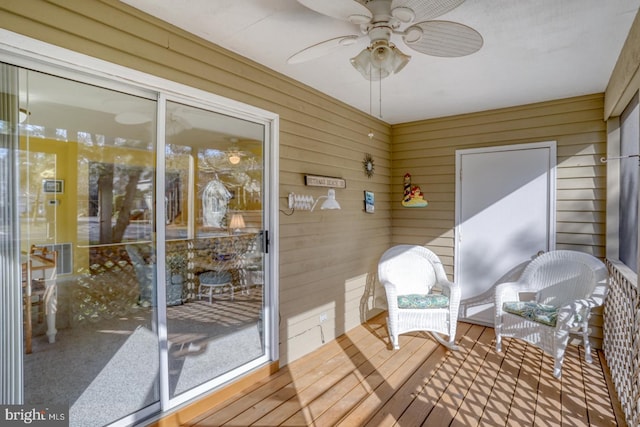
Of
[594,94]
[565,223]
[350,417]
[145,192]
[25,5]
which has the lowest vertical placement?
[350,417]

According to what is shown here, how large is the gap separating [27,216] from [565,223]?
447 centimetres

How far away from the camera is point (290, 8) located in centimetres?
200

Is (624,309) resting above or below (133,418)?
above

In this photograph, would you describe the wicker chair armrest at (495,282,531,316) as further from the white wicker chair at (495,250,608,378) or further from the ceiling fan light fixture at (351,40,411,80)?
the ceiling fan light fixture at (351,40,411,80)

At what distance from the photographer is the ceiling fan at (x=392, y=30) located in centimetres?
153

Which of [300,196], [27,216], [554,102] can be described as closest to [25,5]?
[27,216]

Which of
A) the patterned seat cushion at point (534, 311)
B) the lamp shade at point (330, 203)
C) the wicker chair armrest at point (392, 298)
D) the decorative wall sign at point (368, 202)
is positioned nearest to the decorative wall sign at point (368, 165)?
the decorative wall sign at point (368, 202)

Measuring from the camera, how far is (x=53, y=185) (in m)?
2.02

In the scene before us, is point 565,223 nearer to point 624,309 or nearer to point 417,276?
point 624,309

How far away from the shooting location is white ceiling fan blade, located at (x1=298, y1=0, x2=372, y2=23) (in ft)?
4.91

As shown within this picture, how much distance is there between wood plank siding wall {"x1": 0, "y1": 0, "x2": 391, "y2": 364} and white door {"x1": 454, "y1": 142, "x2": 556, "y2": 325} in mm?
1028

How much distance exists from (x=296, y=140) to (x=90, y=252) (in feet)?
6.08

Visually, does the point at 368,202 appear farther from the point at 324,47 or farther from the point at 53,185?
the point at 53,185

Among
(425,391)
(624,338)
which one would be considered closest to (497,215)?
(624,338)
